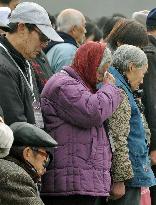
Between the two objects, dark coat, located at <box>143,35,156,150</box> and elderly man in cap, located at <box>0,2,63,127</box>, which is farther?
dark coat, located at <box>143,35,156,150</box>

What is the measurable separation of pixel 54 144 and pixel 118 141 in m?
1.01

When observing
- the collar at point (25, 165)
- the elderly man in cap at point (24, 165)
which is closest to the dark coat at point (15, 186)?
the elderly man in cap at point (24, 165)

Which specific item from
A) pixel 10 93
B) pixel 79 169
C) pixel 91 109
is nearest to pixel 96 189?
pixel 79 169

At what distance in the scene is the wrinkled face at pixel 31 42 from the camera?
4945 millimetres

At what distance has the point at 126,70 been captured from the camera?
5.62 m

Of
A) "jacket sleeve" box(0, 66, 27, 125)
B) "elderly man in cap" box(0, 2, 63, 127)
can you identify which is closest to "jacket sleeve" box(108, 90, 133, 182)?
"elderly man in cap" box(0, 2, 63, 127)

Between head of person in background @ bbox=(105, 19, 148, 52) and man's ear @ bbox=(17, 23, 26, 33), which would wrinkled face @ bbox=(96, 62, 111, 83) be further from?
head of person in background @ bbox=(105, 19, 148, 52)

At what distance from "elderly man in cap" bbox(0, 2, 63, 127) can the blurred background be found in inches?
266

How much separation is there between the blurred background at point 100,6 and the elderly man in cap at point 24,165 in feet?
24.5

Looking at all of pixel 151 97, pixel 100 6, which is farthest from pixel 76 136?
pixel 100 6

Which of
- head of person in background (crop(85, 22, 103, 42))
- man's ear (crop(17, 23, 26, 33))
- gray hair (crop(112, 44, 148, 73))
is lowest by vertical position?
head of person in background (crop(85, 22, 103, 42))

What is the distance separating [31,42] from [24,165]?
3.25 ft

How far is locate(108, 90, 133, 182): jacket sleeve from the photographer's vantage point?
208 inches

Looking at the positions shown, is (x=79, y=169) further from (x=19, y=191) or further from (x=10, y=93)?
(x=19, y=191)
